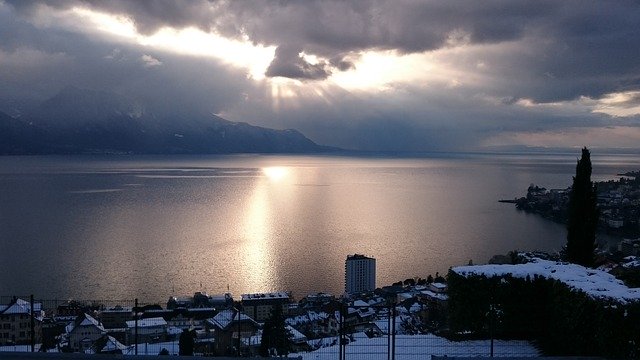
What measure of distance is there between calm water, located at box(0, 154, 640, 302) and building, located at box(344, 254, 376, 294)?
3.44 ft

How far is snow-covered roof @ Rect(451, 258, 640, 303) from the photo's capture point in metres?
7.21

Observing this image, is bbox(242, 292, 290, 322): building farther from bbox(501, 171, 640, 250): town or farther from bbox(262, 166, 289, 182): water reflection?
bbox(262, 166, 289, 182): water reflection

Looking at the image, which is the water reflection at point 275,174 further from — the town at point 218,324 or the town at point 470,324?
the town at point 470,324

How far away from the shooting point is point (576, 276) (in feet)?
27.6

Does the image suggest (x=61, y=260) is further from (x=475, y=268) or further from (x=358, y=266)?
(x=475, y=268)

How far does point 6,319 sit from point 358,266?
22690 millimetres

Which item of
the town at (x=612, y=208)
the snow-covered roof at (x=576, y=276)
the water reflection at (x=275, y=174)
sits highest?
the water reflection at (x=275, y=174)

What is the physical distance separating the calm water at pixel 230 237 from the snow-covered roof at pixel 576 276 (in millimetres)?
22640

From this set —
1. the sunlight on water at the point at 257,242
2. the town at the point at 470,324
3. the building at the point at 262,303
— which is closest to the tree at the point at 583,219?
the town at the point at 470,324

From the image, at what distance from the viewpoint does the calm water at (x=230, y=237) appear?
33062 millimetres

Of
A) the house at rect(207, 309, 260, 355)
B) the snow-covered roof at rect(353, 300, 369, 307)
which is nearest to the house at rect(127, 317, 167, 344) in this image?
the house at rect(207, 309, 260, 355)

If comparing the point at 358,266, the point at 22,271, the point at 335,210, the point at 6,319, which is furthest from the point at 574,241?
the point at 335,210

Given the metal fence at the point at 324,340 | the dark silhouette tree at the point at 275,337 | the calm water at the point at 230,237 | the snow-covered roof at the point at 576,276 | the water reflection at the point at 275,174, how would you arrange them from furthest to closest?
the water reflection at the point at 275,174 → the calm water at the point at 230,237 → the dark silhouette tree at the point at 275,337 → the metal fence at the point at 324,340 → the snow-covered roof at the point at 576,276

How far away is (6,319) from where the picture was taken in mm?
12508
